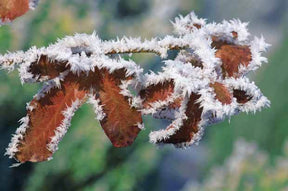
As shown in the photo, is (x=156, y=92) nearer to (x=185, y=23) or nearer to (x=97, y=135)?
(x=185, y=23)

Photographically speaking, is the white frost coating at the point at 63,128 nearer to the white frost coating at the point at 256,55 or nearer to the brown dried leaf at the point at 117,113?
the brown dried leaf at the point at 117,113

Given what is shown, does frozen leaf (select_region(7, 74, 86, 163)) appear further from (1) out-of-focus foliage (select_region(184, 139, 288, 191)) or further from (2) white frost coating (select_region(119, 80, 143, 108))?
(1) out-of-focus foliage (select_region(184, 139, 288, 191))

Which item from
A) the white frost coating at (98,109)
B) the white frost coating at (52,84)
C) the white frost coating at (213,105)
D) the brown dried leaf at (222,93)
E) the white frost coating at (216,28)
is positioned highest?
the white frost coating at (216,28)

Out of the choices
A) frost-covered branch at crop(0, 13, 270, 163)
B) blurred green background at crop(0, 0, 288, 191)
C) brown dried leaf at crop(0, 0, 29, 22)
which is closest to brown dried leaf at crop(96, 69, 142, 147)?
frost-covered branch at crop(0, 13, 270, 163)

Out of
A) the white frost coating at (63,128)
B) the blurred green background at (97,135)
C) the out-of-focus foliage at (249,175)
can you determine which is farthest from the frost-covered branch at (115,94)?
the out-of-focus foliage at (249,175)

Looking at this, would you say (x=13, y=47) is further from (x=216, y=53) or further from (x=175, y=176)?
(x=175, y=176)

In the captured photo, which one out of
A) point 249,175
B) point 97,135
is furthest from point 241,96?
point 249,175

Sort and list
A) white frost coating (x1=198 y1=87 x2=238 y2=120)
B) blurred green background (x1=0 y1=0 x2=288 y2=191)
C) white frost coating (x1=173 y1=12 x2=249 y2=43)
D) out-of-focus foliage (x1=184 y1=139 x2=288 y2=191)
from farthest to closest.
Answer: out-of-focus foliage (x1=184 y1=139 x2=288 y2=191) < blurred green background (x1=0 y1=0 x2=288 y2=191) < white frost coating (x1=173 y1=12 x2=249 y2=43) < white frost coating (x1=198 y1=87 x2=238 y2=120)
